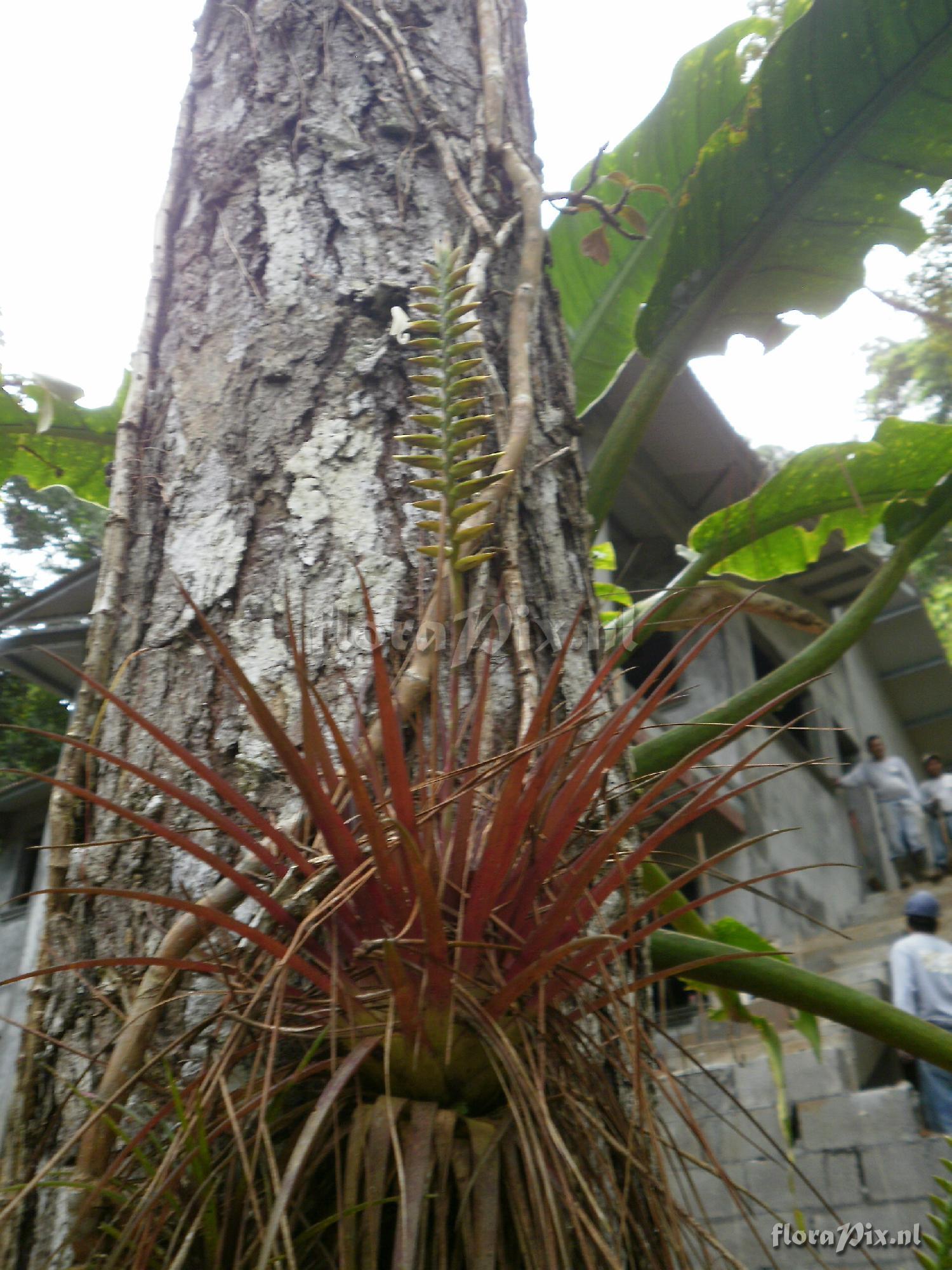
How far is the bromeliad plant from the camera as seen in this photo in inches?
28.5

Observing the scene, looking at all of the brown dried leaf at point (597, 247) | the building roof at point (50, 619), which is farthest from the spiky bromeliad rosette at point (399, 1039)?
the building roof at point (50, 619)

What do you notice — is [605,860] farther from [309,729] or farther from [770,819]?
[770,819]

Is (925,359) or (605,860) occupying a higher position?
(925,359)

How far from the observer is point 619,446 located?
1.86m

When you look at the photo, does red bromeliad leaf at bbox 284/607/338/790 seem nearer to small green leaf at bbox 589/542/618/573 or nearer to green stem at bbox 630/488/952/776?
green stem at bbox 630/488/952/776

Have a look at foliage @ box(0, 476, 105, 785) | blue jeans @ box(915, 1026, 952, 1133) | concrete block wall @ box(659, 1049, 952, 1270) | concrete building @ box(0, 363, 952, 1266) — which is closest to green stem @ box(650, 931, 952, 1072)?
concrete building @ box(0, 363, 952, 1266)

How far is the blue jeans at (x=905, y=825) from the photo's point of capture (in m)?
9.42

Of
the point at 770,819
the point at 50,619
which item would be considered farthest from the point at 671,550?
the point at 50,619

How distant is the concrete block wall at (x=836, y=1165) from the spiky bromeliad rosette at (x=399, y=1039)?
376 cm

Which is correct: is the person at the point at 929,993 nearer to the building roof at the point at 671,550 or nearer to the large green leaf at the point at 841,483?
the building roof at the point at 671,550

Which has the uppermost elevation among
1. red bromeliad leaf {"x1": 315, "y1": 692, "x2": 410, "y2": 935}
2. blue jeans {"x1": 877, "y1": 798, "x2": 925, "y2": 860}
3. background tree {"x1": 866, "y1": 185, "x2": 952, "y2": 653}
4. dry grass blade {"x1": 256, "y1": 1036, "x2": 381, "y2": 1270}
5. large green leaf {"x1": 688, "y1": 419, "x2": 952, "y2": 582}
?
background tree {"x1": 866, "y1": 185, "x2": 952, "y2": 653}

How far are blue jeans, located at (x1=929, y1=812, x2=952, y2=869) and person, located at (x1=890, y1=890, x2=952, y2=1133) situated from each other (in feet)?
17.0

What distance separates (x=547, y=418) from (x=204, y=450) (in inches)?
17.5

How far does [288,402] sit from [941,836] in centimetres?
1012
